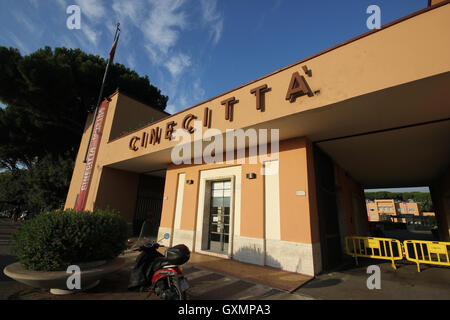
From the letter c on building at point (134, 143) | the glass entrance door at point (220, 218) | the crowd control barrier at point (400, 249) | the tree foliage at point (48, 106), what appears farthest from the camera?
the tree foliage at point (48, 106)

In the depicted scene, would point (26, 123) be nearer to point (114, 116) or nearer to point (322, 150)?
point (114, 116)

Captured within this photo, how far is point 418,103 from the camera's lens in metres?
3.84

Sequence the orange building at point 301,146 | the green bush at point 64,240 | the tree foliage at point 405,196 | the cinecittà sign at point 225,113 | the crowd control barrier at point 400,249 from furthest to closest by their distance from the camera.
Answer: the tree foliage at point 405,196, the crowd control barrier at point 400,249, the cinecittà sign at point 225,113, the orange building at point 301,146, the green bush at point 64,240

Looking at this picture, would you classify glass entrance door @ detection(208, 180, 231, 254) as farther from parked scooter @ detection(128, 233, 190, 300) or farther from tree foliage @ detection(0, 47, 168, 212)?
tree foliage @ detection(0, 47, 168, 212)

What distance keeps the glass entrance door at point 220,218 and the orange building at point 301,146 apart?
0.11ft

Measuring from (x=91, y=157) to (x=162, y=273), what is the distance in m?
10.2

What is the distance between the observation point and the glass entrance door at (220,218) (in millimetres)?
6779

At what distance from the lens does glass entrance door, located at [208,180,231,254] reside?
678 cm

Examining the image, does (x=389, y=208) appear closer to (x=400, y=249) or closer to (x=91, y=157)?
(x=400, y=249)

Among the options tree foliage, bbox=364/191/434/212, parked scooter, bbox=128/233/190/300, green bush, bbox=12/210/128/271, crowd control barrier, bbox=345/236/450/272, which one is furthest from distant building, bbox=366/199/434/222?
green bush, bbox=12/210/128/271

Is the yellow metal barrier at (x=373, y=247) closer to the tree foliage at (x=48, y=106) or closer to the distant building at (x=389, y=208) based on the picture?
the tree foliage at (x=48, y=106)

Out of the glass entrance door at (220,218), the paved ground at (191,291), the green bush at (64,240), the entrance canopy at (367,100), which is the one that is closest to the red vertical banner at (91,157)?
the entrance canopy at (367,100)
